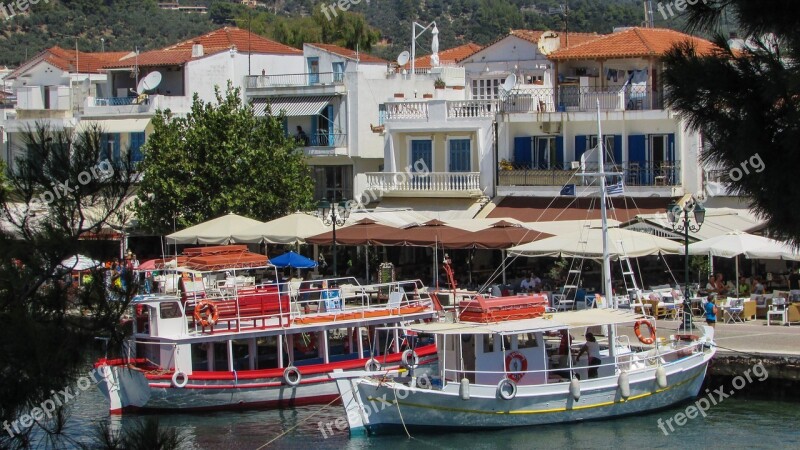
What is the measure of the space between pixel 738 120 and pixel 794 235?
1.12 meters

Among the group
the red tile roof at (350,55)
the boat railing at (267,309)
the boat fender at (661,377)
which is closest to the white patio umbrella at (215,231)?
the boat railing at (267,309)

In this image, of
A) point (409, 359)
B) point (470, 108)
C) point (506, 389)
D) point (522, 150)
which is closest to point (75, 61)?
point (470, 108)

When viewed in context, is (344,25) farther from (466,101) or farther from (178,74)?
(466,101)

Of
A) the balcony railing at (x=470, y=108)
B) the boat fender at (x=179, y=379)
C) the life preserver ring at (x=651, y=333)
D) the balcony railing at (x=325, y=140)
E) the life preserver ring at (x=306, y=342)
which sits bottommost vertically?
the boat fender at (x=179, y=379)

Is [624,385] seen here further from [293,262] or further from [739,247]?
[293,262]

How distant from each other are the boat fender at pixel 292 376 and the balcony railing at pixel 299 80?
66.1 ft

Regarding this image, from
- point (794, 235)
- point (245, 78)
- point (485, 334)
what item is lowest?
point (485, 334)

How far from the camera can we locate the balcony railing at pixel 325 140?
4797 cm

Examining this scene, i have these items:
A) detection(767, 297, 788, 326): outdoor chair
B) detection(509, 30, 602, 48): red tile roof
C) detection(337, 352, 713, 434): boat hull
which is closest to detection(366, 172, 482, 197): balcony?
detection(509, 30, 602, 48): red tile roof

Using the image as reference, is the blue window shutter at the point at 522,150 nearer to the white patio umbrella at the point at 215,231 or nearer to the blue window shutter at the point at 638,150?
the blue window shutter at the point at 638,150

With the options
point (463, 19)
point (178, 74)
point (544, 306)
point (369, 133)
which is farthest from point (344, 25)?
point (463, 19)

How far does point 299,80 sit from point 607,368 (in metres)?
27.4

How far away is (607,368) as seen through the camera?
91.7ft

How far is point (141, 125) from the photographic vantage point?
51.3 metres
